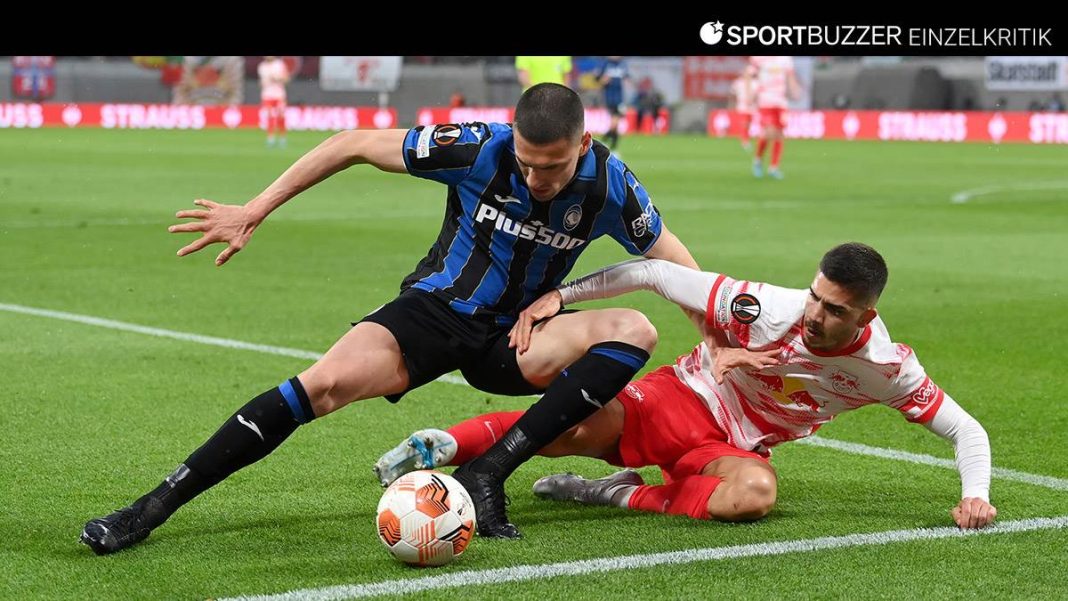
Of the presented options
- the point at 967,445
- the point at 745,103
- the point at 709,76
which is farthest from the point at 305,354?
the point at 709,76

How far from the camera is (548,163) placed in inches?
179

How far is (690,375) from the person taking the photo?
17.0 ft

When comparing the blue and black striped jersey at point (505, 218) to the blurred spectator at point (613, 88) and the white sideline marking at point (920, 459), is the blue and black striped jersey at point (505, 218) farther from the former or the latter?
the blurred spectator at point (613, 88)

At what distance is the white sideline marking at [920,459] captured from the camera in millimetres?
5301

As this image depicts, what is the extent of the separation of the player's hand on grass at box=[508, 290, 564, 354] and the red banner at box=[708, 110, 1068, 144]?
31845mm

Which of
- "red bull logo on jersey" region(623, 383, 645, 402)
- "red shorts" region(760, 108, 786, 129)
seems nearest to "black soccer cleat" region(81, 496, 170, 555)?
"red bull logo on jersey" region(623, 383, 645, 402)

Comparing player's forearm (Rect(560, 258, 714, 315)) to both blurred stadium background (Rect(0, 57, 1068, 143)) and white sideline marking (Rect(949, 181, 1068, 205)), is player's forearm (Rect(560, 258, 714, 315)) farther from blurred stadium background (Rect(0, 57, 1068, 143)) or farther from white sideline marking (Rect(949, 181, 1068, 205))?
blurred stadium background (Rect(0, 57, 1068, 143))

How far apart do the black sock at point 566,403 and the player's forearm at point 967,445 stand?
36.5 inches

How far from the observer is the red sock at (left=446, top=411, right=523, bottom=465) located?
509 cm

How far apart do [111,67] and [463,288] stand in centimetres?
4621

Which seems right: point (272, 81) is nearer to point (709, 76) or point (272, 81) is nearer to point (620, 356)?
point (709, 76)

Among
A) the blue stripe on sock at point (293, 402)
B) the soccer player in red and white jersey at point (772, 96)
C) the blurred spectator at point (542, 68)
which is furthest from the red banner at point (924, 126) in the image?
the blue stripe on sock at point (293, 402)

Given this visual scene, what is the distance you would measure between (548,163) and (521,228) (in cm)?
39
